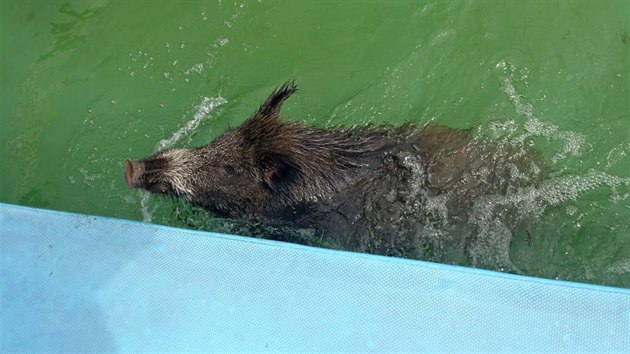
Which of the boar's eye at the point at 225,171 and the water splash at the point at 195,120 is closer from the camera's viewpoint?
the boar's eye at the point at 225,171

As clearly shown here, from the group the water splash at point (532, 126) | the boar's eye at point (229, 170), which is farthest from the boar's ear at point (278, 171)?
the water splash at point (532, 126)

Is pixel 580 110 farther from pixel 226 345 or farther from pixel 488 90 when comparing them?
pixel 226 345

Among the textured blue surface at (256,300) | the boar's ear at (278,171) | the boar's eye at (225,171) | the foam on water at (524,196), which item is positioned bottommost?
the textured blue surface at (256,300)

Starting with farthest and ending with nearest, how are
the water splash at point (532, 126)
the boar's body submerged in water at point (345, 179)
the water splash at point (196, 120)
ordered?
the water splash at point (196, 120) < the water splash at point (532, 126) < the boar's body submerged in water at point (345, 179)

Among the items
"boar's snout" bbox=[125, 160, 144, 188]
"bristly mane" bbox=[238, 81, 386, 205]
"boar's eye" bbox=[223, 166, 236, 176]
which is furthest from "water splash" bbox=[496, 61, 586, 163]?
"boar's snout" bbox=[125, 160, 144, 188]

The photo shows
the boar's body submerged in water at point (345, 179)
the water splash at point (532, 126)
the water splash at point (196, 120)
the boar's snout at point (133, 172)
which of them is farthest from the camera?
the water splash at point (196, 120)

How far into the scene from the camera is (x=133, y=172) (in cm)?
296

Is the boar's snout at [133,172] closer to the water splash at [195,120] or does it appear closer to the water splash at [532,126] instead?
the water splash at [195,120]

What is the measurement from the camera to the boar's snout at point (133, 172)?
295cm

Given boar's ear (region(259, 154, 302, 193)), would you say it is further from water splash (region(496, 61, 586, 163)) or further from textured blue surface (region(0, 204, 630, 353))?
water splash (region(496, 61, 586, 163))

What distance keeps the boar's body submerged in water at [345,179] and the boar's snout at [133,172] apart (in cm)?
1

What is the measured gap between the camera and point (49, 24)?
4.24 metres

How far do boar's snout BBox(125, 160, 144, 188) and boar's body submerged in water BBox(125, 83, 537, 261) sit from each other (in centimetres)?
1

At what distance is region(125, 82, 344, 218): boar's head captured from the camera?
3035 millimetres
